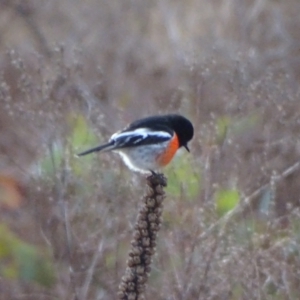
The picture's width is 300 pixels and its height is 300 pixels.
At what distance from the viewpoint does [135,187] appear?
14.8ft

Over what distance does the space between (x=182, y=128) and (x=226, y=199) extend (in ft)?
1.58

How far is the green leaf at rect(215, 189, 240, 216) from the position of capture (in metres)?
4.59

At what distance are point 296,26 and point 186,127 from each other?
11.9 ft

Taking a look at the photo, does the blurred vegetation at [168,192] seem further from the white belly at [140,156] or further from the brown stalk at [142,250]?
the brown stalk at [142,250]

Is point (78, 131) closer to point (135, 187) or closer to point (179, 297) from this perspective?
point (135, 187)

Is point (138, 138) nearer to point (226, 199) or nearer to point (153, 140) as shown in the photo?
point (153, 140)

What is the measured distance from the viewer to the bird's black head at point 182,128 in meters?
4.50

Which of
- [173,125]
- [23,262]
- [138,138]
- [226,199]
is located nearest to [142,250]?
[138,138]

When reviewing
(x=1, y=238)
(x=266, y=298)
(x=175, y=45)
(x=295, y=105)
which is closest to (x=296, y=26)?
(x=175, y=45)

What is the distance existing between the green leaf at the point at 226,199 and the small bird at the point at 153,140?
0.33 m

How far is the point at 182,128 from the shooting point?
4.54 m

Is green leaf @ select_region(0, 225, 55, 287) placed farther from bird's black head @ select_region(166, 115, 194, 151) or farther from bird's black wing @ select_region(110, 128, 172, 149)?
bird's black head @ select_region(166, 115, 194, 151)

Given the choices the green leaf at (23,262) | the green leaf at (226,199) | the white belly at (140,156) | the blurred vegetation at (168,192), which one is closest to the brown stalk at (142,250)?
the blurred vegetation at (168,192)

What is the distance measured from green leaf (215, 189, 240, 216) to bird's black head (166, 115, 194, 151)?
33 cm
